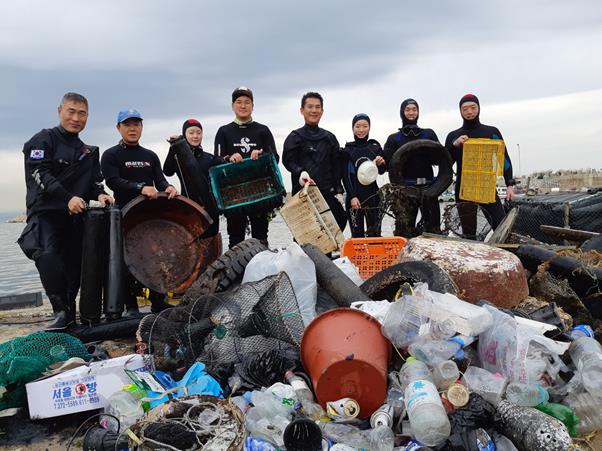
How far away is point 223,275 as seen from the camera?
421 centimetres

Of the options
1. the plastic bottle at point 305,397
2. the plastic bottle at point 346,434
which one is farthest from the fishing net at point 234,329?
the plastic bottle at point 346,434

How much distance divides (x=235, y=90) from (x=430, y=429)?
444 centimetres

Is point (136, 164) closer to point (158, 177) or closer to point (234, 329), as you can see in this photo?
point (158, 177)

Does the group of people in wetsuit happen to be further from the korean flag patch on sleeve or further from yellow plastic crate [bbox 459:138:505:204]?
yellow plastic crate [bbox 459:138:505:204]

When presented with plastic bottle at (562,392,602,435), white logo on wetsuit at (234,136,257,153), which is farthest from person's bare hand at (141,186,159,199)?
plastic bottle at (562,392,602,435)

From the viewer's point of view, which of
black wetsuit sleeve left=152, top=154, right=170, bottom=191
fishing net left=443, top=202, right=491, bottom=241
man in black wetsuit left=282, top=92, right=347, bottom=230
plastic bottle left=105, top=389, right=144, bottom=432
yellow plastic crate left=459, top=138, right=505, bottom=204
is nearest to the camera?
plastic bottle left=105, top=389, right=144, bottom=432

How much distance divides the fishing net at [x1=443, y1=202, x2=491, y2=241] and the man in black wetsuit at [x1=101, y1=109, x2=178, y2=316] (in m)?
3.50

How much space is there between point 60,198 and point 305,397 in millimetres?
2977

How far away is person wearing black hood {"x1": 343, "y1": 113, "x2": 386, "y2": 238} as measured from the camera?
6.41 metres

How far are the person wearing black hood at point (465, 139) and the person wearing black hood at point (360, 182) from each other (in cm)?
97

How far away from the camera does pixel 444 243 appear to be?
4.29 metres

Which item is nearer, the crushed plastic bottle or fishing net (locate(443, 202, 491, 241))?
the crushed plastic bottle

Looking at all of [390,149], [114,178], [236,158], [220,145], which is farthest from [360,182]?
[114,178]

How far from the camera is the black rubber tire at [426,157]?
19.9 feet
